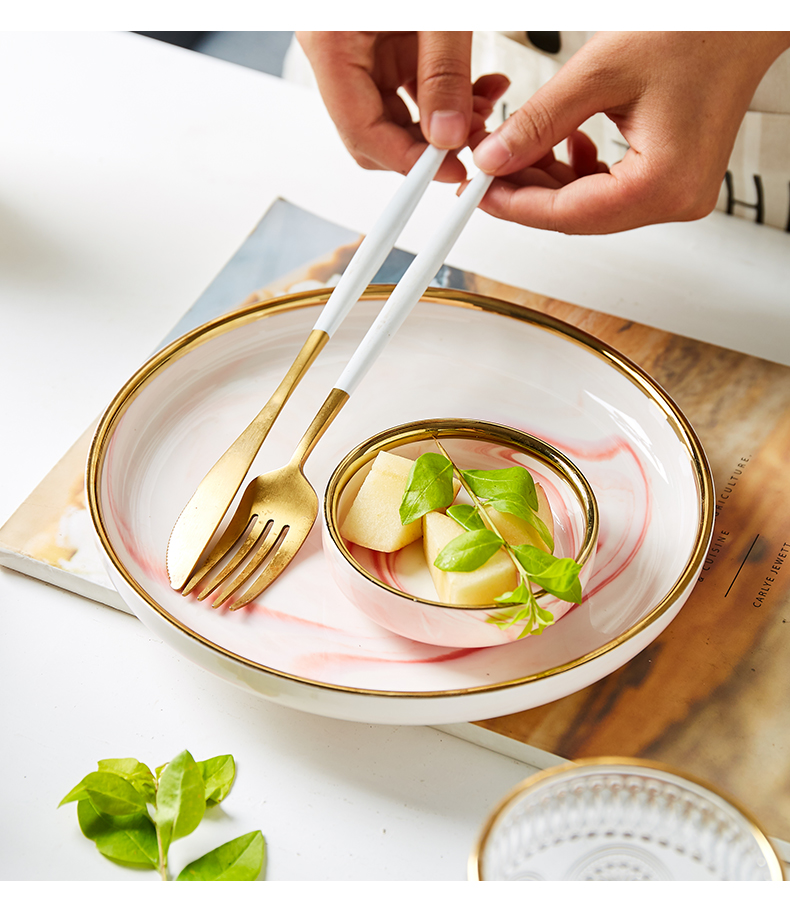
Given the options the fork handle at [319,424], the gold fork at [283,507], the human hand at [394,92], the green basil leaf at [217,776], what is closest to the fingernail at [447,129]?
the human hand at [394,92]

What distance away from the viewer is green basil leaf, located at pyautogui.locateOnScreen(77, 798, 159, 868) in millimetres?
513

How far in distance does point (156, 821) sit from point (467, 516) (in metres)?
0.26

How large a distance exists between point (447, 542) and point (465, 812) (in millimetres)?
172

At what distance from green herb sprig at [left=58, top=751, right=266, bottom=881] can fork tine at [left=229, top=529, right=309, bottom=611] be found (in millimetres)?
114

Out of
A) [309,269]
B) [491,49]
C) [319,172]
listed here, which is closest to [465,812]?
[309,269]

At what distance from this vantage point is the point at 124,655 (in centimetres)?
63

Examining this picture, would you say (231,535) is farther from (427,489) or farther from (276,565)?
(427,489)

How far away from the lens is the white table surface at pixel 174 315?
1.80 feet

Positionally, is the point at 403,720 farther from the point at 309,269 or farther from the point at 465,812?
the point at 309,269

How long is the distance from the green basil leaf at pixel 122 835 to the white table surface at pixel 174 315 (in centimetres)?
1

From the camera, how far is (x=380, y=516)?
0.60 m

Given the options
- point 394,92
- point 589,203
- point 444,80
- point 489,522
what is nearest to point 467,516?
point 489,522

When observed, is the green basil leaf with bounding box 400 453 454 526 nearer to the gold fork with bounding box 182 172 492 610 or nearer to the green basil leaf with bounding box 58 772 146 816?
the gold fork with bounding box 182 172 492 610

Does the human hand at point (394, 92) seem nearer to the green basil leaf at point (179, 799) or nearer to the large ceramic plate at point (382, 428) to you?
the large ceramic plate at point (382, 428)
